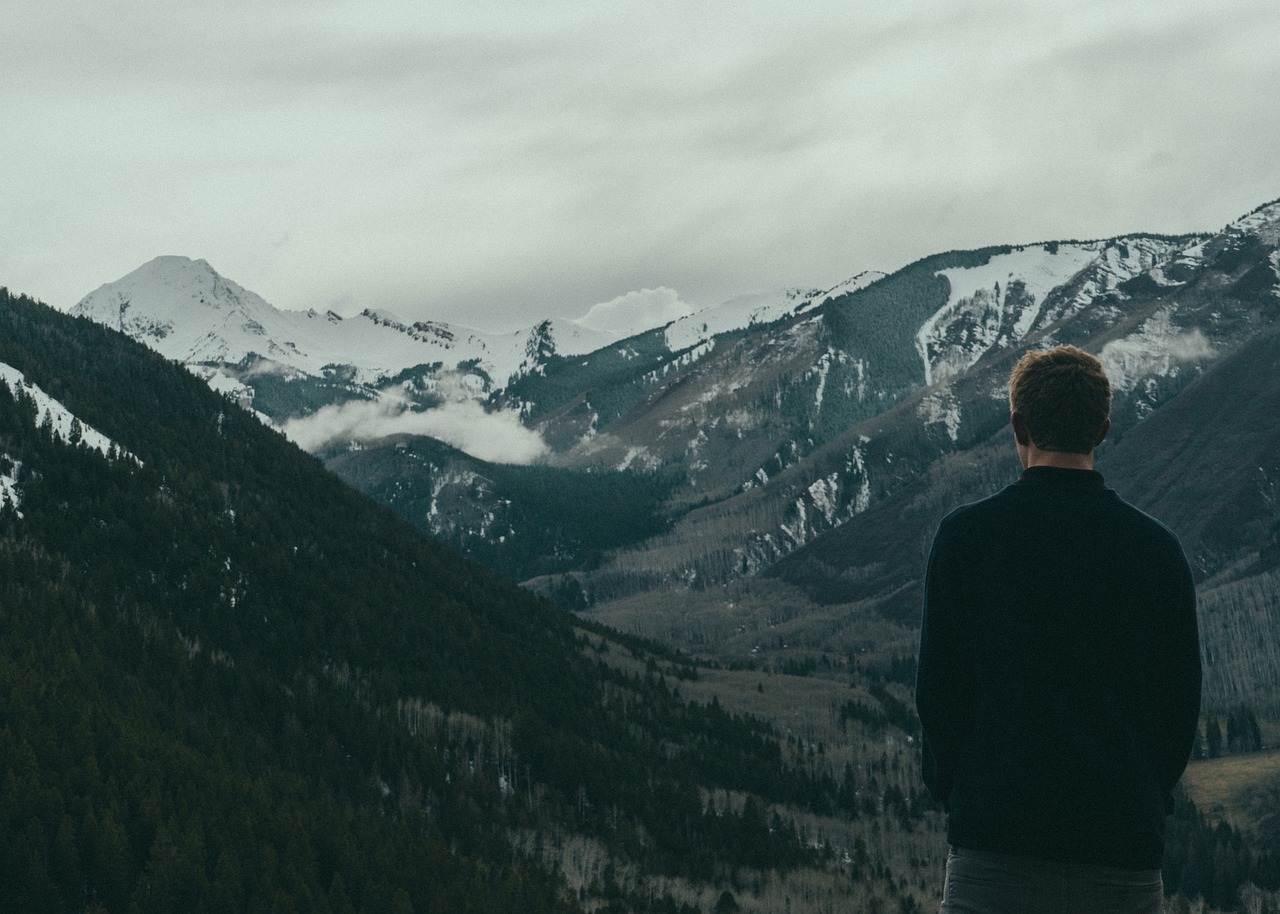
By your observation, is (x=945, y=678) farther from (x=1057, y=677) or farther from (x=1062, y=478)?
(x=1062, y=478)

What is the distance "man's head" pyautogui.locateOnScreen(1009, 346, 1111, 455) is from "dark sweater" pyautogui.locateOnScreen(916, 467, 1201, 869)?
1.03 feet

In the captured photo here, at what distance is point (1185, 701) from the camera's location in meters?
11.8

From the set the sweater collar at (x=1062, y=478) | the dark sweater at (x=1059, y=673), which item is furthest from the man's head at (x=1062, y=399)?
the dark sweater at (x=1059, y=673)

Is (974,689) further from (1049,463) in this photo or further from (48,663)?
(48,663)

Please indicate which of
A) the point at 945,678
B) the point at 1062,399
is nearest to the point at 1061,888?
the point at 945,678

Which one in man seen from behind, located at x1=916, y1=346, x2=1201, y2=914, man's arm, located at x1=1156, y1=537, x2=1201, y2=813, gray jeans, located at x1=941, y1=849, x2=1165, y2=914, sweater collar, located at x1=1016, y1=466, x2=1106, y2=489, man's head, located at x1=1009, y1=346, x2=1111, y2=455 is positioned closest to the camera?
gray jeans, located at x1=941, y1=849, x2=1165, y2=914

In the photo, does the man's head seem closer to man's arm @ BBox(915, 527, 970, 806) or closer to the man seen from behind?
the man seen from behind

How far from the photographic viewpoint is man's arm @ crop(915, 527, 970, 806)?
39.3ft

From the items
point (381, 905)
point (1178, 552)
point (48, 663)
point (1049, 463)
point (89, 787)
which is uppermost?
point (1049, 463)

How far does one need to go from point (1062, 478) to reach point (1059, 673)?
1784 millimetres

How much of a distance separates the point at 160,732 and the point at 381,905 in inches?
2052

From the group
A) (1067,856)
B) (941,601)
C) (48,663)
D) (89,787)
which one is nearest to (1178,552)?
(941,601)

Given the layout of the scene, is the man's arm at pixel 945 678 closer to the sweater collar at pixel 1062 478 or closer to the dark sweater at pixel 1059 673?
the dark sweater at pixel 1059 673

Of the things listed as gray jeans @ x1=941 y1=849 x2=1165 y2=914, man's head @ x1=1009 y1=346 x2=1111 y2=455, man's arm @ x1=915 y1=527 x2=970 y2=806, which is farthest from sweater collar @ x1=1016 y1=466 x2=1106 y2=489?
gray jeans @ x1=941 y1=849 x2=1165 y2=914
